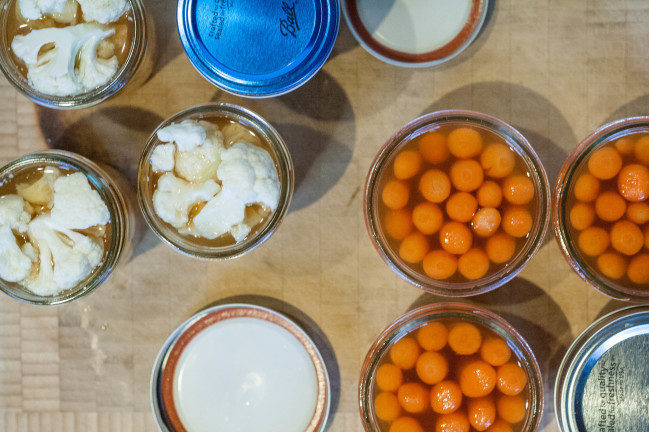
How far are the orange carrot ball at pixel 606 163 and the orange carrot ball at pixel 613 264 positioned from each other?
0.12 meters

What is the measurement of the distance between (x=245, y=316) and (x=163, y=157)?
0.31m

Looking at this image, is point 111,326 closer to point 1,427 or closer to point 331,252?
point 1,427

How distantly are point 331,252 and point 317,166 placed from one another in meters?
0.15

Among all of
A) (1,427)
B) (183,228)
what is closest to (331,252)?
(183,228)

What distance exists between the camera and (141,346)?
37.0 inches

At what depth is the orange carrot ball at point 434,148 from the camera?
0.83 meters

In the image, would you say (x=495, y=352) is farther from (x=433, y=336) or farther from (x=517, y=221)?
(x=517, y=221)

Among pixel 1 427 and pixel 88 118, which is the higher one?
pixel 88 118

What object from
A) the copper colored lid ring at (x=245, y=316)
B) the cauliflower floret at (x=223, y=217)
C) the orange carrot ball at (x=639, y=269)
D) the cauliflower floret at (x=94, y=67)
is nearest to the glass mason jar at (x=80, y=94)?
the cauliflower floret at (x=94, y=67)

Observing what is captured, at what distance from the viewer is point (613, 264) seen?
0.83 m

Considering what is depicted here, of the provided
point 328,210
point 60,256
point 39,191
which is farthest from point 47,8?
point 328,210

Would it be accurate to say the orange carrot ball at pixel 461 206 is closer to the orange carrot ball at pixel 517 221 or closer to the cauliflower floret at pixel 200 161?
the orange carrot ball at pixel 517 221

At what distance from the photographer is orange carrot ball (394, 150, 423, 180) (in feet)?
2.69

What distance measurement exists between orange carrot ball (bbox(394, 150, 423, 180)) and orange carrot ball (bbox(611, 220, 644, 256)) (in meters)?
0.32
